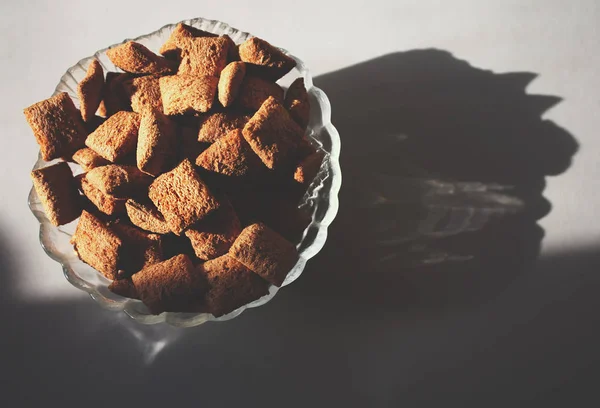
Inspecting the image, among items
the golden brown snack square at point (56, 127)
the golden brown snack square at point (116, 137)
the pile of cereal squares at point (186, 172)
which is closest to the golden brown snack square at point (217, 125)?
the pile of cereal squares at point (186, 172)

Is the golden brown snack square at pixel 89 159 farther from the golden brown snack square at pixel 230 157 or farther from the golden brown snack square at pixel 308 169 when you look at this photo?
the golden brown snack square at pixel 308 169

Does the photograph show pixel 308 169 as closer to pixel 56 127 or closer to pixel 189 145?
pixel 189 145

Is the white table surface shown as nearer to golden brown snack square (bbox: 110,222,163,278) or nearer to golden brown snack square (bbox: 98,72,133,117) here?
golden brown snack square (bbox: 110,222,163,278)

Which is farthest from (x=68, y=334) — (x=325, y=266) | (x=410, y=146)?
(x=410, y=146)

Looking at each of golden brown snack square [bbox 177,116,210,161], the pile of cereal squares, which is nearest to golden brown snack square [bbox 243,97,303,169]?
the pile of cereal squares

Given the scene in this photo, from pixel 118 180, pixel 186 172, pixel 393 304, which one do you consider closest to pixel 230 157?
pixel 186 172

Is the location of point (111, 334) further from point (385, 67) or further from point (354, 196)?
point (385, 67)
